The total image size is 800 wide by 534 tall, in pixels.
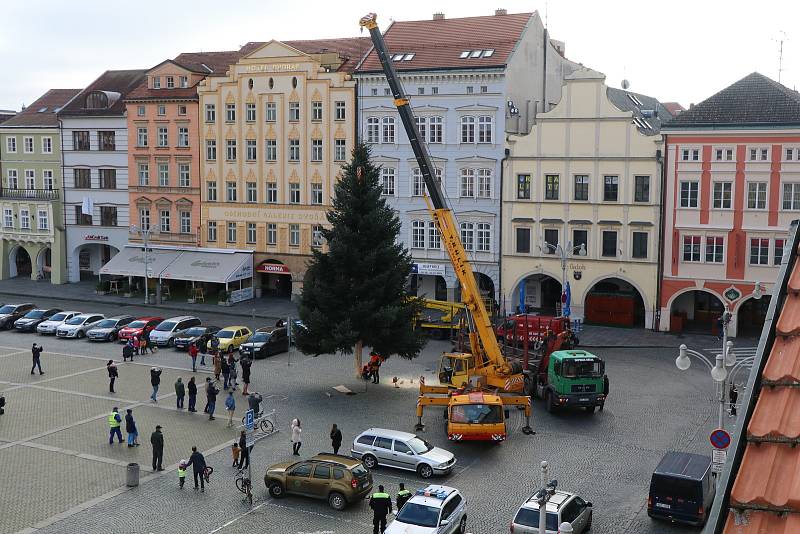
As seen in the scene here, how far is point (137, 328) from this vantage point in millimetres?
49344

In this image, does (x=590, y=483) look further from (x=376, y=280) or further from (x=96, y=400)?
(x=96, y=400)

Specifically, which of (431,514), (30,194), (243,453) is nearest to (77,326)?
(30,194)

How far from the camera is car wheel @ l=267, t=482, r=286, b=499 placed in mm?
25281

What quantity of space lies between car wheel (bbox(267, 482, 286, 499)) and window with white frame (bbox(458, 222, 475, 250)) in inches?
1281

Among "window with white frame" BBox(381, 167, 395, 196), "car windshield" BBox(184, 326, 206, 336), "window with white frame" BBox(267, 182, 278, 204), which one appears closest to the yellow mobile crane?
"car windshield" BBox(184, 326, 206, 336)

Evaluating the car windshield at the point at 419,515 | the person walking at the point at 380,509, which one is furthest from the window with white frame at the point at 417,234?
the car windshield at the point at 419,515

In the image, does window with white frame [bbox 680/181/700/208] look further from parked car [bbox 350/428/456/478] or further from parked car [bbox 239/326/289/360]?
parked car [bbox 350/428/456/478]

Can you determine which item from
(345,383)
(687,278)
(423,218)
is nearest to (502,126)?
(423,218)

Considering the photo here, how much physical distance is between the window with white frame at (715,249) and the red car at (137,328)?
31573 mm

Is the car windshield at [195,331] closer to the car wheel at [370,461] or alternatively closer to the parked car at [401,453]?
the parked car at [401,453]

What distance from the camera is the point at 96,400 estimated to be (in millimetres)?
36312

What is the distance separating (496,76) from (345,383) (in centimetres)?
2384

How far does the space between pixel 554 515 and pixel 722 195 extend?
32712 millimetres

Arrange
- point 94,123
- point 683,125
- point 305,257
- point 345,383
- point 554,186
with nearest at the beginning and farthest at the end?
point 345,383 < point 683,125 < point 554,186 < point 305,257 < point 94,123
